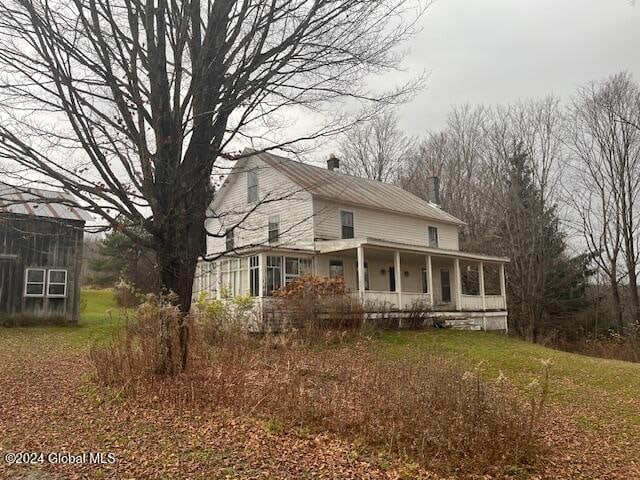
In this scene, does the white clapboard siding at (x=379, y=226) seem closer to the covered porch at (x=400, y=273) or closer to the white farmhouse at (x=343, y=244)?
the white farmhouse at (x=343, y=244)

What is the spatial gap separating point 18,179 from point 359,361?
621cm

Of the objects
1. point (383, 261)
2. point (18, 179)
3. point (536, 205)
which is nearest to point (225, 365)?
point (18, 179)

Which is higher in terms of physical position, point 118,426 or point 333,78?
point 333,78

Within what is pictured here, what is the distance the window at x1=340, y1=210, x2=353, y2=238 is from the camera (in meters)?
20.5

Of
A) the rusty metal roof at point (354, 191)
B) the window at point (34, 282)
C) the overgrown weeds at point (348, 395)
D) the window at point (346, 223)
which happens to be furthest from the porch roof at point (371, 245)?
the window at point (34, 282)

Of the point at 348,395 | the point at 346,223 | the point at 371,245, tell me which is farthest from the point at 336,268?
the point at 348,395

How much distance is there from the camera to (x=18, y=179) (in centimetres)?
636

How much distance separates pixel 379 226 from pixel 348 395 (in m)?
16.4

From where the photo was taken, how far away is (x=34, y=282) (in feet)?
60.6

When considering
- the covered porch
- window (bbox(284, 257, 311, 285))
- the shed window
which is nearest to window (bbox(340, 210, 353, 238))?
the covered porch

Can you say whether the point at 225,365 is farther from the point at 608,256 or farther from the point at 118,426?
the point at 608,256

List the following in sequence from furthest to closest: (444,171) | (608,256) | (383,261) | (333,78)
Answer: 1. (444,171)
2. (608,256)
3. (383,261)
4. (333,78)

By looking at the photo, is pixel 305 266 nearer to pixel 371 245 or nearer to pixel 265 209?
pixel 371 245

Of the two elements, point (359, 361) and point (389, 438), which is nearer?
point (389, 438)
